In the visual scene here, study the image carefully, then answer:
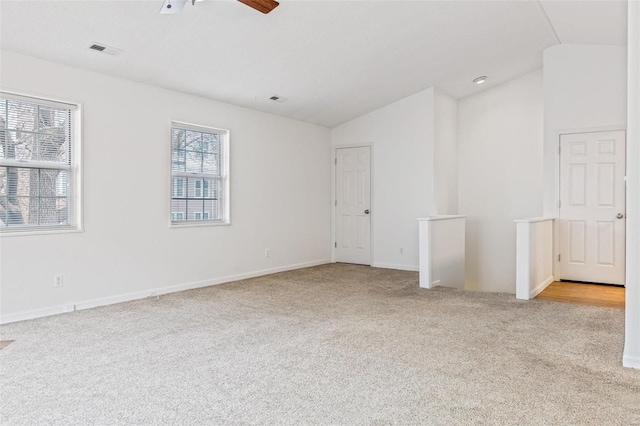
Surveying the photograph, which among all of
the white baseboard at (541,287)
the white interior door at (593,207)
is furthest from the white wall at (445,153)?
the white baseboard at (541,287)

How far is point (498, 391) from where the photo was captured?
93.3 inches

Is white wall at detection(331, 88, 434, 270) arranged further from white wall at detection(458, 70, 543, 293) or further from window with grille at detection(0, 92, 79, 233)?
window with grille at detection(0, 92, 79, 233)

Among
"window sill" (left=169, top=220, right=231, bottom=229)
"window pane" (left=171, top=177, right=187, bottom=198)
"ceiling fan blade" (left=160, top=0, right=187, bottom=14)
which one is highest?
"ceiling fan blade" (left=160, top=0, right=187, bottom=14)

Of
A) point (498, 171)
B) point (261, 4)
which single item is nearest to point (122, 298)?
point (261, 4)

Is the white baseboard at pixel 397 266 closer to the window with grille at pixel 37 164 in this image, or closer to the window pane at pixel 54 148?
the window with grille at pixel 37 164

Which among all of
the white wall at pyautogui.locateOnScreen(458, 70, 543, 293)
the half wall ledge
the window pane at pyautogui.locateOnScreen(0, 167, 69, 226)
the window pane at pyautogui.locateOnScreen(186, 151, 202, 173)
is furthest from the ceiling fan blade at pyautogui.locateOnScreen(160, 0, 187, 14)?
the white wall at pyautogui.locateOnScreen(458, 70, 543, 293)

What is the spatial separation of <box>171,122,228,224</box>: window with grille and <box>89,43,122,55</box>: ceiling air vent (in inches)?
47.9

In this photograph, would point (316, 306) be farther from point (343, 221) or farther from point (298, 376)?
point (343, 221)

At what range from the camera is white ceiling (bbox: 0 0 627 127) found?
11.9 ft

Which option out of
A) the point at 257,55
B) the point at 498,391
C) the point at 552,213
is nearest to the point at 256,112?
the point at 257,55

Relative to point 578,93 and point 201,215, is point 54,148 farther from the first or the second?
point 578,93

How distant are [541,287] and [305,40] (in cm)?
394

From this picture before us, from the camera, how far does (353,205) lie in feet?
24.3

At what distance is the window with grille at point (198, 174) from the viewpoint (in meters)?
5.25
